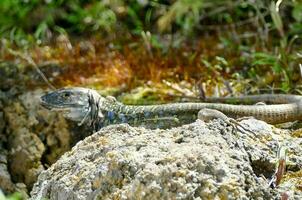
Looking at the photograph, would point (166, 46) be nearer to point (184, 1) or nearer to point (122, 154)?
point (184, 1)

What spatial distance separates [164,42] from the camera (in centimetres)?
694

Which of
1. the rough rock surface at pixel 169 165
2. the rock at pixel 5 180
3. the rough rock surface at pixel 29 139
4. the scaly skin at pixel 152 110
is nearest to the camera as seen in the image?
the rough rock surface at pixel 169 165

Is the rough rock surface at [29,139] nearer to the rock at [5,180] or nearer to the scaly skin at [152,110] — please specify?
the rock at [5,180]

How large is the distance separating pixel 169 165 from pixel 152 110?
1.53 metres

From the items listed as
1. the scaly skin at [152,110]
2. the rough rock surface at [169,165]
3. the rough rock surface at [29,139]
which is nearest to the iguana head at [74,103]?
the scaly skin at [152,110]

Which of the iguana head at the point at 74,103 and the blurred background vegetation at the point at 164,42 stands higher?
the blurred background vegetation at the point at 164,42

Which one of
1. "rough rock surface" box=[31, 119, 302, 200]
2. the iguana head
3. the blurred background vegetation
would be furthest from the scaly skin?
the blurred background vegetation

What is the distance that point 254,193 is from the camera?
8.67 ft

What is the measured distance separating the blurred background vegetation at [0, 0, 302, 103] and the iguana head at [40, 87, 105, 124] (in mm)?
803

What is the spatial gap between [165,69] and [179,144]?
305 centimetres

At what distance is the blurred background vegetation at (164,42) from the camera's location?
5.40 m

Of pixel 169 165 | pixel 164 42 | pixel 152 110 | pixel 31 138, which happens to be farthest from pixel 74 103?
pixel 164 42

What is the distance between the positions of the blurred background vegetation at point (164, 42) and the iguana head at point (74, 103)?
80cm

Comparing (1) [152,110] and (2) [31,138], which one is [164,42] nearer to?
(2) [31,138]
